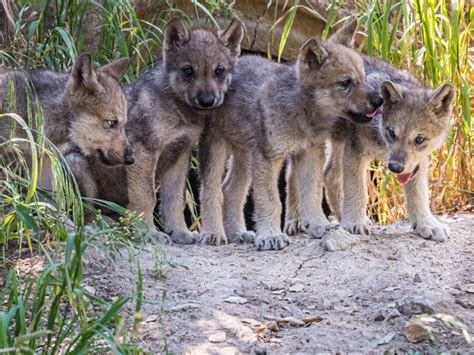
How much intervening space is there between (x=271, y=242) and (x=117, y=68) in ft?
5.09

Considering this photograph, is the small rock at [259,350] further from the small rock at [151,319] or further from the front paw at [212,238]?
the front paw at [212,238]

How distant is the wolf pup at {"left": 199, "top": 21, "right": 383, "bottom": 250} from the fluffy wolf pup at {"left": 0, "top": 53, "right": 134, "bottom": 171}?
0.86 m

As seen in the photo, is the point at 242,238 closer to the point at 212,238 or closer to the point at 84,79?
the point at 212,238

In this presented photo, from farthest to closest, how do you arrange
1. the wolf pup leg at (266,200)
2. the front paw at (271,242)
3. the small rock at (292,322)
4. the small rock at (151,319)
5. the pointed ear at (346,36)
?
the pointed ear at (346,36) < the wolf pup leg at (266,200) < the front paw at (271,242) < the small rock at (292,322) < the small rock at (151,319)

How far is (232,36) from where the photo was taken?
6.74m

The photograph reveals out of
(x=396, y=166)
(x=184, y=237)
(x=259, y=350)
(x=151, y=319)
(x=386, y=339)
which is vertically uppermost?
(x=396, y=166)

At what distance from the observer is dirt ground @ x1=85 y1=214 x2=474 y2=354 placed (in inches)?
173

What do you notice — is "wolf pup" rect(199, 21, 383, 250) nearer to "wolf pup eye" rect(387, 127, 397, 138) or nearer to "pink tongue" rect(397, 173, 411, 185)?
"wolf pup eye" rect(387, 127, 397, 138)

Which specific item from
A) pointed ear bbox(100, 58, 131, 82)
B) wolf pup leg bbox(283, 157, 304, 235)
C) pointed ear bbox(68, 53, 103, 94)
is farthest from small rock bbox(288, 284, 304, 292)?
pointed ear bbox(100, 58, 131, 82)

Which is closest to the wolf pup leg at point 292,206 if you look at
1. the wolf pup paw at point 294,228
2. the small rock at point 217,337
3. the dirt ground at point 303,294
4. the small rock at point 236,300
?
the wolf pup paw at point 294,228

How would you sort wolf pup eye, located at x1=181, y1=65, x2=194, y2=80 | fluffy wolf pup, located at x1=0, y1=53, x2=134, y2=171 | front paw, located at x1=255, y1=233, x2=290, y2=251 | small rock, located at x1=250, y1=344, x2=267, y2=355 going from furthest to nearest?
wolf pup eye, located at x1=181, y1=65, x2=194, y2=80 → front paw, located at x1=255, y1=233, x2=290, y2=251 → fluffy wolf pup, located at x1=0, y1=53, x2=134, y2=171 → small rock, located at x1=250, y1=344, x2=267, y2=355

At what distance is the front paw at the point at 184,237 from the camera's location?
663 cm

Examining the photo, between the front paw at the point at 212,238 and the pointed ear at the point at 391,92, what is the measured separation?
1497mm

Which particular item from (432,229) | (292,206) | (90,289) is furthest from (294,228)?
(90,289)
